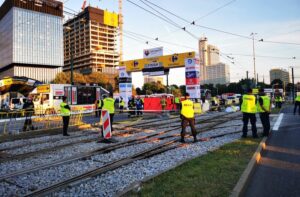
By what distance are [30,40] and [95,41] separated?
42671 millimetres

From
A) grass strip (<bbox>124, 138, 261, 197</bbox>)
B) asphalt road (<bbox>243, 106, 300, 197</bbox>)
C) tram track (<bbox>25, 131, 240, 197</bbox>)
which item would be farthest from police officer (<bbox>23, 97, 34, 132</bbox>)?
asphalt road (<bbox>243, 106, 300, 197</bbox>)

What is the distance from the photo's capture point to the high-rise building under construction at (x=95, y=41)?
13975 cm

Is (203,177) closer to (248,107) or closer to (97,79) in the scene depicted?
(248,107)

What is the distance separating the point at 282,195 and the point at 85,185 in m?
3.60

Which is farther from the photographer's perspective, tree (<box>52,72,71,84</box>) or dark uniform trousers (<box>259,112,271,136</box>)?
tree (<box>52,72,71,84</box>)

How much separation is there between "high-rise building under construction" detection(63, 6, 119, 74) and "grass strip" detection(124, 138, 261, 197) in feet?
423

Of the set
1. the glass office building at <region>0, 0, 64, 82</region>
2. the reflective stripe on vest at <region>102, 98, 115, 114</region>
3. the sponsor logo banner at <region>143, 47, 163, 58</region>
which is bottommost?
the reflective stripe on vest at <region>102, 98, 115, 114</region>

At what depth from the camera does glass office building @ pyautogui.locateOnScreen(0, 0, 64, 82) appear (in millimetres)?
108500

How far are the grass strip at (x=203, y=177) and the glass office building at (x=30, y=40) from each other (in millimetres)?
112824

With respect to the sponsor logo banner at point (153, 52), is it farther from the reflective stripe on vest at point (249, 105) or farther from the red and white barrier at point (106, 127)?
the red and white barrier at point (106, 127)

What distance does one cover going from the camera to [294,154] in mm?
7672

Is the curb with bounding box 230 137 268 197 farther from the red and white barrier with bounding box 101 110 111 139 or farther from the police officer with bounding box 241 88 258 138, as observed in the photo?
the red and white barrier with bounding box 101 110 111 139

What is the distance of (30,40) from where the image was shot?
112 meters

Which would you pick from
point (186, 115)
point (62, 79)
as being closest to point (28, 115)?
point (186, 115)
